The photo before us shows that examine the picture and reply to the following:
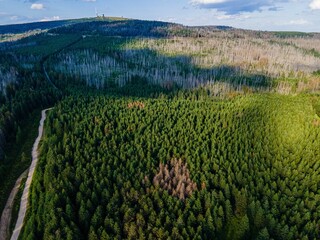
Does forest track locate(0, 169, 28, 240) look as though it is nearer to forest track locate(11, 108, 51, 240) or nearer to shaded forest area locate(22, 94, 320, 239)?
forest track locate(11, 108, 51, 240)

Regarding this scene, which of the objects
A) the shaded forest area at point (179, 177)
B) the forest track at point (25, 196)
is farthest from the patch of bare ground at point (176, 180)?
the forest track at point (25, 196)

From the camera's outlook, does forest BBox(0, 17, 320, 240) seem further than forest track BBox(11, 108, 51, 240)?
No

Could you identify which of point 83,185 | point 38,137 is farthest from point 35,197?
point 38,137

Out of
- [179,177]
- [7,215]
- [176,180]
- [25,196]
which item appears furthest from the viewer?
[179,177]

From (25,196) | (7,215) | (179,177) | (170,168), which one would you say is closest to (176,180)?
(179,177)

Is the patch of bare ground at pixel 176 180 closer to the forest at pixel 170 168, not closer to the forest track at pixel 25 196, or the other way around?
the forest at pixel 170 168

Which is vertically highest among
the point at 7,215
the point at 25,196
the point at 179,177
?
the point at 179,177

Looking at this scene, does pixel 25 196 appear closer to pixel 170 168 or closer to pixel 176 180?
pixel 176 180

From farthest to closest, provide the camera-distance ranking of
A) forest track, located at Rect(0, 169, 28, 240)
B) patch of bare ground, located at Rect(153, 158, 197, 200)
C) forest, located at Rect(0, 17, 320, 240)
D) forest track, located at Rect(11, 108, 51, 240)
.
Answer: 1. patch of bare ground, located at Rect(153, 158, 197, 200)
2. forest track, located at Rect(0, 169, 28, 240)
3. forest track, located at Rect(11, 108, 51, 240)
4. forest, located at Rect(0, 17, 320, 240)

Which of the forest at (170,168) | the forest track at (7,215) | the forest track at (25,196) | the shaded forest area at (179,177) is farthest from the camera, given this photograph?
the forest track at (7,215)

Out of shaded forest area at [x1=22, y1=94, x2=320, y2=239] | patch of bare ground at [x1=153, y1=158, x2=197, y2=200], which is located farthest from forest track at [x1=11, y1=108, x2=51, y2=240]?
patch of bare ground at [x1=153, y1=158, x2=197, y2=200]

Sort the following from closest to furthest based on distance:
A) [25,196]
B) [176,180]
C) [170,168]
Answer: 1. [25,196]
2. [176,180]
3. [170,168]
